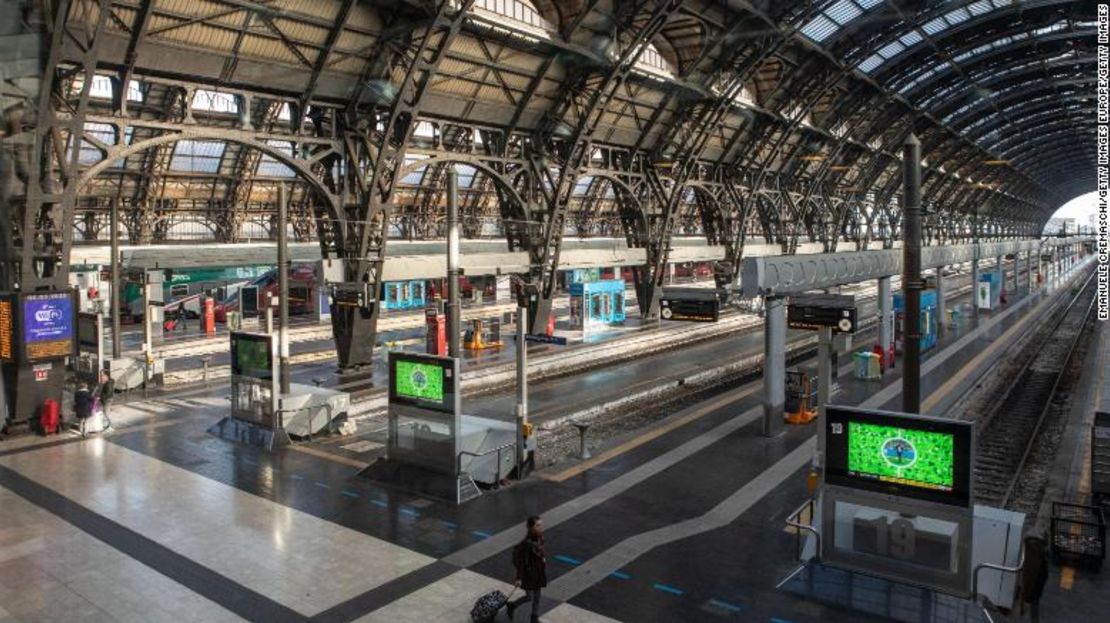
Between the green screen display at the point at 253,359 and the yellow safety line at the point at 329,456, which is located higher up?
the green screen display at the point at 253,359

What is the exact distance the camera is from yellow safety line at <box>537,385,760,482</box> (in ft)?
56.1

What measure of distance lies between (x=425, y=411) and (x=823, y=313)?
9.83 meters

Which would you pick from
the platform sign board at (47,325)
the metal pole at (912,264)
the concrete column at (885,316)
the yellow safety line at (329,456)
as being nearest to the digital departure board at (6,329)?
the platform sign board at (47,325)

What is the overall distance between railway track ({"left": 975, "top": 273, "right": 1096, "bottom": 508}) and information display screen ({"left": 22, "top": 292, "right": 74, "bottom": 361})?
891 inches

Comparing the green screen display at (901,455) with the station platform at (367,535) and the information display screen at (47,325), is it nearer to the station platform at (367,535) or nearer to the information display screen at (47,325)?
the station platform at (367,535)

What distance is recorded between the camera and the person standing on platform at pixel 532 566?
10.2m

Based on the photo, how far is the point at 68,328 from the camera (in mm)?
21188

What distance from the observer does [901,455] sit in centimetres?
1113

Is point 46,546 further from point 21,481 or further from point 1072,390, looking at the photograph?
point 1072,390

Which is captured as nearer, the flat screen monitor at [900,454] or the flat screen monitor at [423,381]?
the flat screen monitor at [900,454]

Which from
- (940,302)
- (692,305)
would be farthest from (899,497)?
(940,302)

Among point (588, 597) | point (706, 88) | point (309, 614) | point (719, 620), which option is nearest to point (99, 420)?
point (309, 614)

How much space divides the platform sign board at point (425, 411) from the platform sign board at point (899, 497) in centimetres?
732

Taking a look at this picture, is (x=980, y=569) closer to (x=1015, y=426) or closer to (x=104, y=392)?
(x=1015, y=426)
